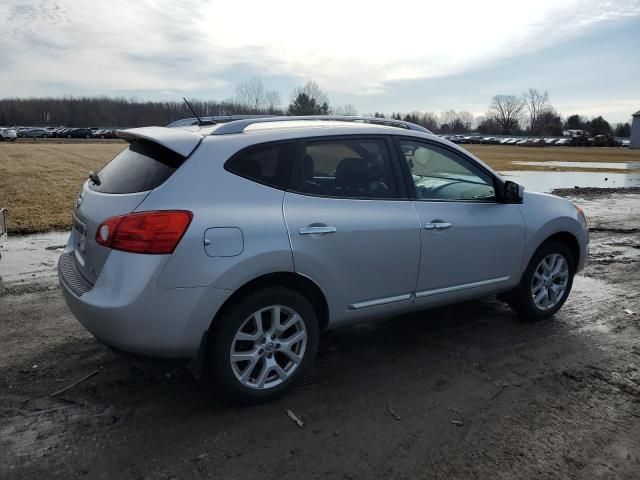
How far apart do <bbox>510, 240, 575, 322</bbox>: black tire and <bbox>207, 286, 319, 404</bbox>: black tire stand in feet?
7.49

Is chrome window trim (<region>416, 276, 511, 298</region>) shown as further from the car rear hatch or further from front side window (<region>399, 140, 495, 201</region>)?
the car rear hatch

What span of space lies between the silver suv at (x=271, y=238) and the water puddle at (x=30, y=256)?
2967 mm

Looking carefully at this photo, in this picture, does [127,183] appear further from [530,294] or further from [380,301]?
[530,294]

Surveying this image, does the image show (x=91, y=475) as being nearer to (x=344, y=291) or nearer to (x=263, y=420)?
(x=263, y=420)

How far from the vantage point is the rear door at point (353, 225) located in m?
3.52

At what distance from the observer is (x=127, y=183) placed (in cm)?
344

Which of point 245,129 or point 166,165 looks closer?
point 166,165

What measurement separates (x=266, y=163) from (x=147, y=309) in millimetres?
1184

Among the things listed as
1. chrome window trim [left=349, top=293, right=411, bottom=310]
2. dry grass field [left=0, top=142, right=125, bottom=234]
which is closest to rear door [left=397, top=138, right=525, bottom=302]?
chrome window trim [left=349, top=293, right=411, bottom=310]

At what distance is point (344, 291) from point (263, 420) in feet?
3.27

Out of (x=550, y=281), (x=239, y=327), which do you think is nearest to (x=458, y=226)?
(x=550, y=281)

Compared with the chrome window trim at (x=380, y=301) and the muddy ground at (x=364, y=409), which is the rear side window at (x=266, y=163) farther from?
the muddy ground at (x=364, y=409)

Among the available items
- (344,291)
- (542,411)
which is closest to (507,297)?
(542,411)

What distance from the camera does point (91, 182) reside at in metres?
3.93
